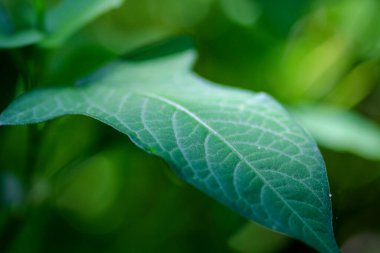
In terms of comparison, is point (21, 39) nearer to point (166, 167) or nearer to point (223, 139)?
point (223, 139)

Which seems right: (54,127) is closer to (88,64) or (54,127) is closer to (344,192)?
(88,64)

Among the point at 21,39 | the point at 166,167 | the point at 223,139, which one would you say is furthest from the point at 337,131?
the point at 21,39

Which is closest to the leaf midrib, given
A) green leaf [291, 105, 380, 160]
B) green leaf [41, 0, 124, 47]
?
green leaf [41, 0, 124, 47]

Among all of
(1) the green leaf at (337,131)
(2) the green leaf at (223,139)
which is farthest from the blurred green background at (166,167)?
(2) the green leaf at (223,139)

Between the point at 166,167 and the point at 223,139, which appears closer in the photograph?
the point at 223,139

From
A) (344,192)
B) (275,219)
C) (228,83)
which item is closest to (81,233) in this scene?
(228,83)

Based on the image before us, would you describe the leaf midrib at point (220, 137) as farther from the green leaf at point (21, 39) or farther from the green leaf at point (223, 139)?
the green leaf at point (21, 39)

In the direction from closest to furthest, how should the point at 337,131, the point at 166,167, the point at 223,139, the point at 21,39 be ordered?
the point at 223,139 < the point at 21,39 < the point at 337,131 < the point at 166,167

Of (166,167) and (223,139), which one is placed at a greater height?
(223,139)
